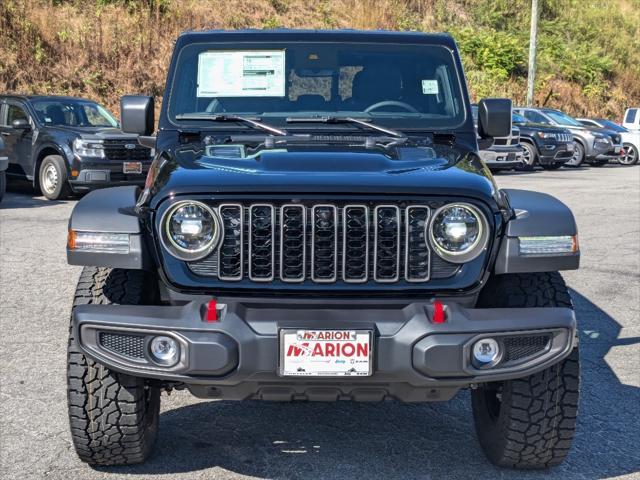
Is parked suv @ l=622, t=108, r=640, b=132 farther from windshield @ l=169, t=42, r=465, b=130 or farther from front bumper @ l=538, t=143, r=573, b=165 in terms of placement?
windshield @ l=169, t=42, r=465, b=130

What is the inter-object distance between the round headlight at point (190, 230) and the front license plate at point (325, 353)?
472mm

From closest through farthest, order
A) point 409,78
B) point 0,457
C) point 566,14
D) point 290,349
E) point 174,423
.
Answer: point 290,349
point 0,457
point 174,423
point 409,78
point 566,14

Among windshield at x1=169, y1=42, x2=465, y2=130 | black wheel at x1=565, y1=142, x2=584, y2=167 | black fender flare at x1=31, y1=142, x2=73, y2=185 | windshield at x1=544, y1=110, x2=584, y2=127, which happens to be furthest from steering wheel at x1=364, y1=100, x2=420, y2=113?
black wheel at x1=565, y1=142, x2=584, y2=167

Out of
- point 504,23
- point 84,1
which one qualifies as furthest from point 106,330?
point 504,23

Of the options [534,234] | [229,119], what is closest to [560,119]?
[229,119]

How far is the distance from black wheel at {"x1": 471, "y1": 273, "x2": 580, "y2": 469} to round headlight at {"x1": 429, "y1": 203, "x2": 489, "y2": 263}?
0.34 metres

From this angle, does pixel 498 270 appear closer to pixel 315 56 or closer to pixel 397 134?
pixel 397 134

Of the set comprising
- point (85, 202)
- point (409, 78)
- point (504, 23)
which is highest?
point (409, 78)

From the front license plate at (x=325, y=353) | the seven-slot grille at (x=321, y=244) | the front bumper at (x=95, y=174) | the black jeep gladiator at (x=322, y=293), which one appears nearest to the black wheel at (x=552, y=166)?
the front bumper at (x=95, y=174)

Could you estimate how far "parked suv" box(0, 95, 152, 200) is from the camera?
1438cm

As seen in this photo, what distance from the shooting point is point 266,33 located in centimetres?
519

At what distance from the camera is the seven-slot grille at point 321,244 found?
3.65 m

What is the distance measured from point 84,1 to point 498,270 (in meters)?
27.5

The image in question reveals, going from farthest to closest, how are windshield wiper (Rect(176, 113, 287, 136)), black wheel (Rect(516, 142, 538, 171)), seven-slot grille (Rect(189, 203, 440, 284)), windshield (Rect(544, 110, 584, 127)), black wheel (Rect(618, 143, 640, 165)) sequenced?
black wheel (Rect(618, 143, 640, 165))
windshield (Rect(544, 110, 584, 127))
black wheel (Rect(516, 142, 538, 171))
windshield wiper (Rect(176, 113, 287, 136))
seven-slot grille (Rect(189, 203, 440, 284))
